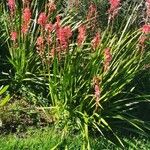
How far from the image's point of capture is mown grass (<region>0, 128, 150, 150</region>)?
550cm

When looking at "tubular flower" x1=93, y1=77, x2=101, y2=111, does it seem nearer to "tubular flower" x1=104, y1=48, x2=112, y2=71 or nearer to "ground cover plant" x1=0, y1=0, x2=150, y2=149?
"ground cover plant" x1=0, y1=0, x2=150, y2=149

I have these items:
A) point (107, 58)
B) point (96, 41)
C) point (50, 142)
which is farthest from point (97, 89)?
point (50, 142)

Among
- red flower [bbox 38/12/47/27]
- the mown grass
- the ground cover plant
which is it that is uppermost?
red flower [bbox 38/12/47/27]

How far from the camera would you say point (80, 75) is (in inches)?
228

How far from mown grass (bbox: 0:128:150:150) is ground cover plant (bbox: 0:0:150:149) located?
88 millimetres

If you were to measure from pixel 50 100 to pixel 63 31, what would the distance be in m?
1.22

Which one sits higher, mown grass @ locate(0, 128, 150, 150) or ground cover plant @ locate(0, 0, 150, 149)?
ground cover plant @ locate(0, 0, 150, 149)

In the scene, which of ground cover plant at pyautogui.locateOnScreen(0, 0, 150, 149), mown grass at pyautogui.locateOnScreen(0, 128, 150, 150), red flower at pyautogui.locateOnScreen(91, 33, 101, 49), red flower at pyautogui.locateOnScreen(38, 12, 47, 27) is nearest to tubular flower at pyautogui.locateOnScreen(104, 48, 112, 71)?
ground cover plant at pyautogui.locateOnScreen(0, 0, 150, 149)

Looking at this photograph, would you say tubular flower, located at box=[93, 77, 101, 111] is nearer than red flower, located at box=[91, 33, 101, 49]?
Yes

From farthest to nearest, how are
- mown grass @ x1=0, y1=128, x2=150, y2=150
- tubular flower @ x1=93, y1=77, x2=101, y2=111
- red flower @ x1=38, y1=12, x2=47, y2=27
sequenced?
mown grass @ x1=0, y1=128, x2=150, y2=150, red flower @ x1=38, y1=12, x2=47, y2=27, tubular flower @ x1=93, y1=77, x2=101, y2=111

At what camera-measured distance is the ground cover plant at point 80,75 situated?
5.55 metres

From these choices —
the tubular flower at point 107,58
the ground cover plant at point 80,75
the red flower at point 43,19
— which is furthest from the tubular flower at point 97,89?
the red flower at point 43,19

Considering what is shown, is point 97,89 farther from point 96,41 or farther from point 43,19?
point 43,19

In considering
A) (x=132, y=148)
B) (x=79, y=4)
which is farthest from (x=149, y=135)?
(x=79, y=4)
